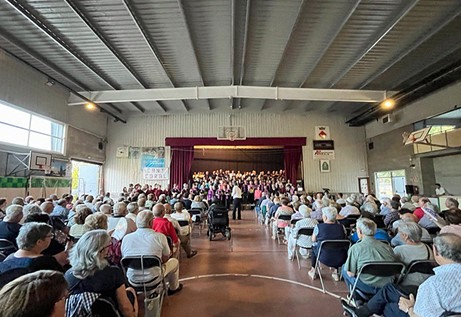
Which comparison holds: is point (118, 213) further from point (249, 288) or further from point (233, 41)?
point (233, 41)

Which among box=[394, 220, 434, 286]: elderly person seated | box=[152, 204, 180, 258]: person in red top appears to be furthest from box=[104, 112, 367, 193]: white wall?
box=[394, 220, 434, 286]: elderly person seated

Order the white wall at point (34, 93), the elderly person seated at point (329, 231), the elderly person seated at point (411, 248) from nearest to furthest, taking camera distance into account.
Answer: the elderly person seated at point (411, 248)
the elderly person seated at point (329, 231)
the white wall at point (34, 93)

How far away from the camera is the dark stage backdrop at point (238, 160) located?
16188mm

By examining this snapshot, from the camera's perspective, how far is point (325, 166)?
13.5 m

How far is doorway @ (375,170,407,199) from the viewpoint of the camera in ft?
35.8

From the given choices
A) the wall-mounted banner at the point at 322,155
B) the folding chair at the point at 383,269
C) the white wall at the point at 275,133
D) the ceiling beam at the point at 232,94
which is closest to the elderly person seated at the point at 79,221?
the folding chair at the point at 383,269

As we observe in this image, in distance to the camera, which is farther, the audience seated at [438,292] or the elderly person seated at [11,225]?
the elderly person seated at [11,225]

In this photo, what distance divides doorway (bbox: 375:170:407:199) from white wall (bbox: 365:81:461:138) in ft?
7.07

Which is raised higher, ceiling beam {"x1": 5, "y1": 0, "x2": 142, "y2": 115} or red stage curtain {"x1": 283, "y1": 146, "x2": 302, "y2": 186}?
ceiling beam {"x1": 5, "y1": 0, "x2": 142, "y2": 115}

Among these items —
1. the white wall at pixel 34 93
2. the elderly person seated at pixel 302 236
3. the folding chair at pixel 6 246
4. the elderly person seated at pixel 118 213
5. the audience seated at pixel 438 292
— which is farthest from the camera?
the white wall at pixel 34 93

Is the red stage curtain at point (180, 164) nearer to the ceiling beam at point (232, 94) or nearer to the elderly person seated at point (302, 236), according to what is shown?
the ceiling beam at point (232, 94)

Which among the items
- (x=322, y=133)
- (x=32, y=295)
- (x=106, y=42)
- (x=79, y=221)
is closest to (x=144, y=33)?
(x=106, y=42)

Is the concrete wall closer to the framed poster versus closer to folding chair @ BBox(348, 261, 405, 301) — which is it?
the framed poster

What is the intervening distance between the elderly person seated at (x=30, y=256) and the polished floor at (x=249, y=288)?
1.53 metres
